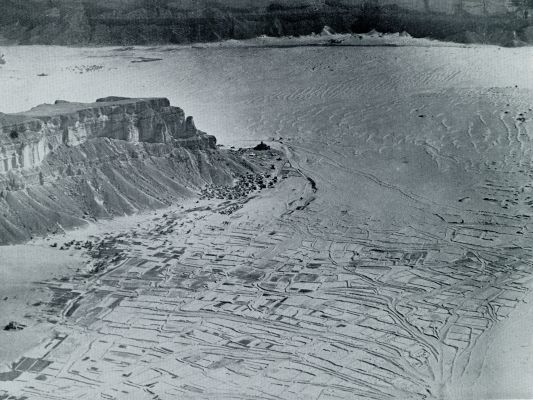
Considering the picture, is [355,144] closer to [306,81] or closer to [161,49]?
[306,81]

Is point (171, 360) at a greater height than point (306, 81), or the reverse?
point (306, 81)

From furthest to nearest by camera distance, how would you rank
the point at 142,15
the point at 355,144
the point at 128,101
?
the point at 142,15, the point at 355,144, the point at 128,101

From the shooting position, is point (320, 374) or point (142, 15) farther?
point (142, 15)

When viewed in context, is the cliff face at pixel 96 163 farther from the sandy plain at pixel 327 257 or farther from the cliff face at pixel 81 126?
the sandy plain at pixel 327 257

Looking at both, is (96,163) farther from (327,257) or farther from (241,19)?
(241,19)

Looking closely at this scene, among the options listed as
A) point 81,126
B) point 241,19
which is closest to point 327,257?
point 81,126

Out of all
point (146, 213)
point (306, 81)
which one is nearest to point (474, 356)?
point (146, 213)
